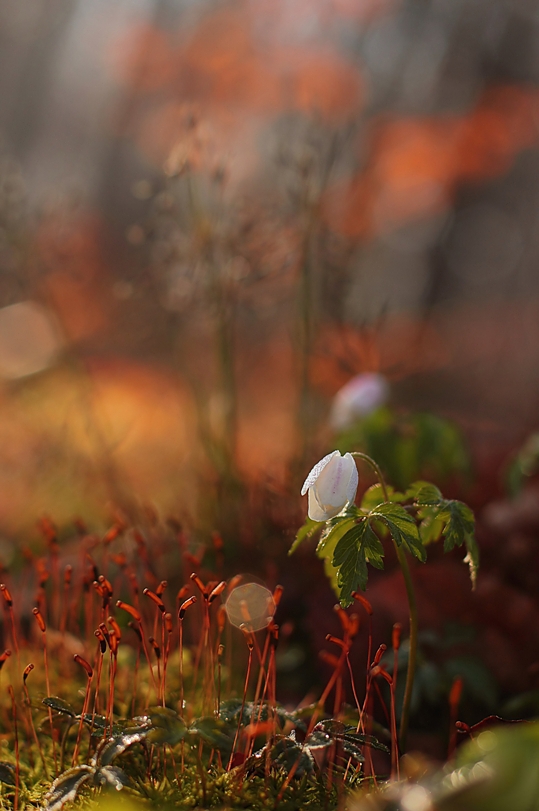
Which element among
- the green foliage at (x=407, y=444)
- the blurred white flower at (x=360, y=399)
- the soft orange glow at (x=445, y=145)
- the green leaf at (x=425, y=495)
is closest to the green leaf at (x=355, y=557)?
the green leaf at (x=425, y=495)

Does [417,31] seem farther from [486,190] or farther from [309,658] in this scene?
[309,658]

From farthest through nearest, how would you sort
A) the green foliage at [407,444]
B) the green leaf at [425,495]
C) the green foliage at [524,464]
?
the green foliage at [407,444], the green foliage at [524,464], the green leaf at [425,495]


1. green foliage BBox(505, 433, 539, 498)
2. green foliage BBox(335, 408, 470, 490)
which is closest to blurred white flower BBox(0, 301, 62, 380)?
green foliage BBox(335, 408, 470, 490)

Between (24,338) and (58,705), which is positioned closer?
(58,705)

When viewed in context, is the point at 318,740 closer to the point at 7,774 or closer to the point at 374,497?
the point at 374,497

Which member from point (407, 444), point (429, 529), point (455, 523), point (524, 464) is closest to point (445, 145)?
point (407, 444)

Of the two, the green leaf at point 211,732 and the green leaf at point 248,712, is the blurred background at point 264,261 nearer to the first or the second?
the green leaf at point 248,712
